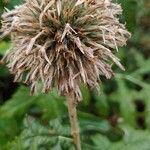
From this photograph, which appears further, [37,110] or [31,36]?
[37,110]

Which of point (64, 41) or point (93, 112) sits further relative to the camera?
point (93, 112)

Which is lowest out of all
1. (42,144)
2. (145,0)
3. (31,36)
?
(42,144)

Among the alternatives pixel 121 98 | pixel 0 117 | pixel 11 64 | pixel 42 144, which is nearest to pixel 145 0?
pixel 121 98

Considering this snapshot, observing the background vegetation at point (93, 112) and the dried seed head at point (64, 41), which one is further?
the background vegetation at point (93, 112)

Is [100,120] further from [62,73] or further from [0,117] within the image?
[62,73]
